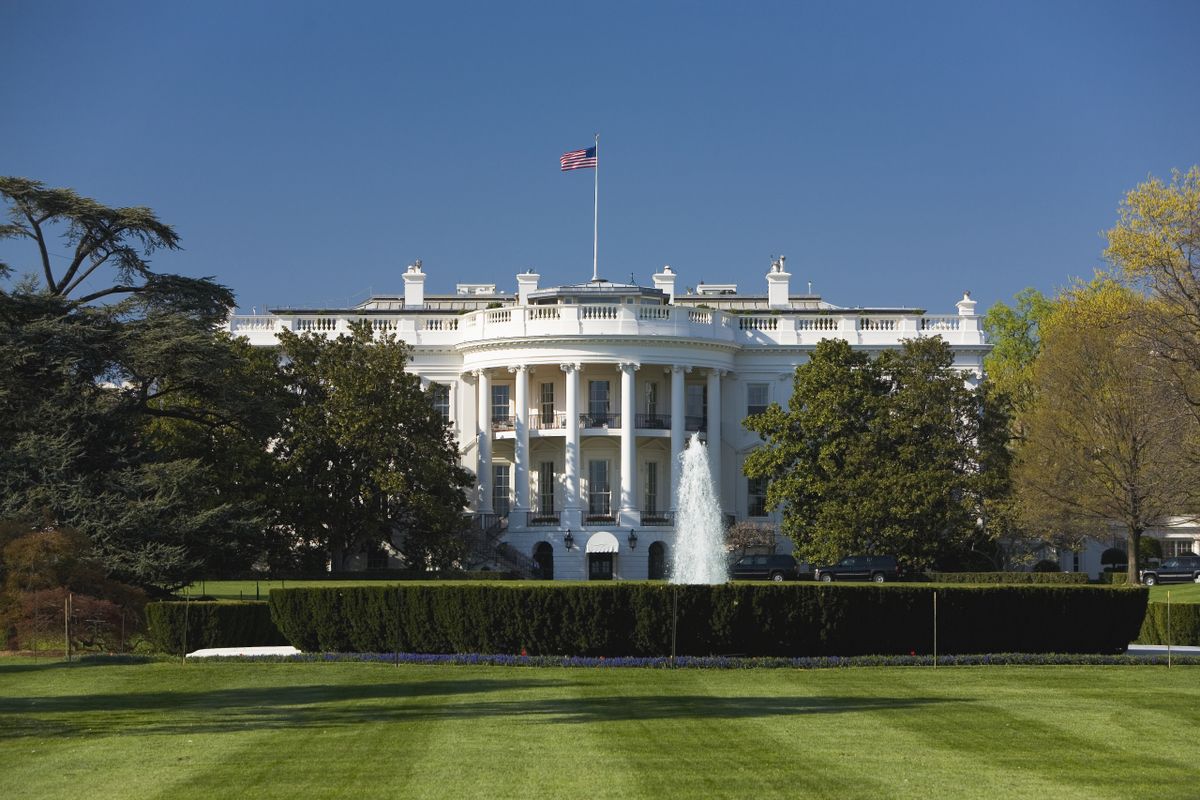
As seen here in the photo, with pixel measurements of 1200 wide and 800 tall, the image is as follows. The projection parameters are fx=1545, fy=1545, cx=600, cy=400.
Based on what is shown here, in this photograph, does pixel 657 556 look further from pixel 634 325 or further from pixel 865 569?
pixel 865 569

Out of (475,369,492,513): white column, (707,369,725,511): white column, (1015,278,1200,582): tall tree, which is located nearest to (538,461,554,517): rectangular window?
(475,369,492,513): white column

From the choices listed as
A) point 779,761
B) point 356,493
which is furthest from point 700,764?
point 356,493

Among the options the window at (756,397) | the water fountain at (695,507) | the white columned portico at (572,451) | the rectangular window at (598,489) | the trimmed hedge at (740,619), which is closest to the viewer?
the trimmed hedge at (740,619)

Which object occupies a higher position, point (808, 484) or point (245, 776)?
point (808, 484)

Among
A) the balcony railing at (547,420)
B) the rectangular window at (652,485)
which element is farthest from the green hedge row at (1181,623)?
the balcony railing at (547,420)

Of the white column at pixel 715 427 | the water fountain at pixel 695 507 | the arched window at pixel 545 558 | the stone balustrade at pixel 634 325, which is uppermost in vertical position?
the stone balustrade at pixel 634 325

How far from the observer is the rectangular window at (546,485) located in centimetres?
7031

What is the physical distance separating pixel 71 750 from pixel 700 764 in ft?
23.8

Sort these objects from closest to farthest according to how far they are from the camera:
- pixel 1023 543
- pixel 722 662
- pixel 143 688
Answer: pixel 143 688, pixel 722 662, pixel 1023 543

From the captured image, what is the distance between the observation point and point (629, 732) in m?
18.5

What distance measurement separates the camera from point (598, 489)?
70.4 meters

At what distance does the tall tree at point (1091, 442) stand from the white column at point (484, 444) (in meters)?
23.3

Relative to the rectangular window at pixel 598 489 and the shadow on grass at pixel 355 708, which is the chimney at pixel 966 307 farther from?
the shadow on grass at pixel 355 708

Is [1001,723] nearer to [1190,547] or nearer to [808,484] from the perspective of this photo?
[808,484]
